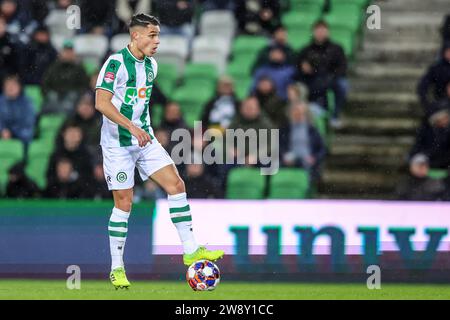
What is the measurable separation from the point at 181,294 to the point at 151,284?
1.09m

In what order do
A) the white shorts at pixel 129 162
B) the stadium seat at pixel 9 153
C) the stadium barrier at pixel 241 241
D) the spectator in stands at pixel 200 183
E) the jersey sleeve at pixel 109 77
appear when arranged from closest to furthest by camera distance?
the jersey sleeve at pixel 109 77
the white shorts at pixel 129 162
the stadium barrier at pixel 241 241
the spectator in stands at pixel 200 183
the stadium seat at pixel 9 153

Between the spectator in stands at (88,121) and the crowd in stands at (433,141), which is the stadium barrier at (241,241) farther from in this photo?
the spectator in stands at (88,121)

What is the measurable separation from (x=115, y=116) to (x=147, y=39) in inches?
25.1

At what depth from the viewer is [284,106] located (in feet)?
42.6

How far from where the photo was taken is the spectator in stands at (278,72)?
1323cm

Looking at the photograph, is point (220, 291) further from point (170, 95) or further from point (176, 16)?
point (176, 16)

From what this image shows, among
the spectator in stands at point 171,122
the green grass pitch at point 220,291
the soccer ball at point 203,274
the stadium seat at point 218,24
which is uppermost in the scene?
the stadium seat at point 218,24

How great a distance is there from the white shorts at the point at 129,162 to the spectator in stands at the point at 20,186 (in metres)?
3.28

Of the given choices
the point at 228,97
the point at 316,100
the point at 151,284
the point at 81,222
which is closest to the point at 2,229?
the point at 81,222

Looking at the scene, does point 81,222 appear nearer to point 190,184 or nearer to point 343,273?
point 190,184

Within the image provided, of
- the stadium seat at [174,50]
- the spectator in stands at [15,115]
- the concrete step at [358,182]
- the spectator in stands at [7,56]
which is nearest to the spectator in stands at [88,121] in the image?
the spectator in stands at [15,115]

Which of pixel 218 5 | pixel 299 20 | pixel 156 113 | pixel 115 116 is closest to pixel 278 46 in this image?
pixel 299 20

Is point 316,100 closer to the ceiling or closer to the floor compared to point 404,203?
closer to the ceiling

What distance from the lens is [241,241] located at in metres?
12.1
